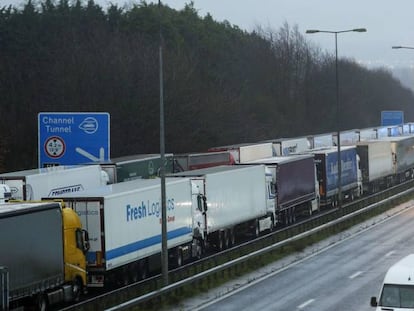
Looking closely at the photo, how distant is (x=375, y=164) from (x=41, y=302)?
4506 centimetres

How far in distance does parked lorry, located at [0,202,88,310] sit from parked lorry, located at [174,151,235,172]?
24.5 m

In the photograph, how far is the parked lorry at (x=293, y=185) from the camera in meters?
45.2

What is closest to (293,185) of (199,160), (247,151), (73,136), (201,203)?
(199,160)

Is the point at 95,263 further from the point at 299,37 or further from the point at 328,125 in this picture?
the point at 299,37

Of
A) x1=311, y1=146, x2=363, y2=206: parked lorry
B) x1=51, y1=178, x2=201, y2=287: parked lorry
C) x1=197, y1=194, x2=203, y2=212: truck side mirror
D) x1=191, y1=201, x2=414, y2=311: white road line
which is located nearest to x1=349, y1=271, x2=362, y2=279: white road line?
x1=191, y1=201, x2=414, y2=311: white road line

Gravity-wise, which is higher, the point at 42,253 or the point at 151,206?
the point at 151,206

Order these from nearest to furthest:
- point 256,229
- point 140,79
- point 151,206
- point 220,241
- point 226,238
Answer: point 151,206 → point 220,241 → point 226,238 → point 256,229 → point 140,79

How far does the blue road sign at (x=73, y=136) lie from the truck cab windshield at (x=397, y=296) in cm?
1691

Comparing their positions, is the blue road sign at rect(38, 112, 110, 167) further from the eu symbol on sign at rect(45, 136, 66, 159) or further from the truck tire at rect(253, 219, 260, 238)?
the truck tire at rect(253, 219, 260, 238)

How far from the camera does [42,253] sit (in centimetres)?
2352

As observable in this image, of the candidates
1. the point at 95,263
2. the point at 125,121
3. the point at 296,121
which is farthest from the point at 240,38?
the point at 95,263

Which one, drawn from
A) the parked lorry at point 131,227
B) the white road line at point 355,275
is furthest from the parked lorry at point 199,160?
the white road line at point 355,275

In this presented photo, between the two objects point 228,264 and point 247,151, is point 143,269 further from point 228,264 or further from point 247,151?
point 247,151

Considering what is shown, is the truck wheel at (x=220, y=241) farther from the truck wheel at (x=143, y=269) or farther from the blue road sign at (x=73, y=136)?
the truck wheel at (x=143, y=269)
